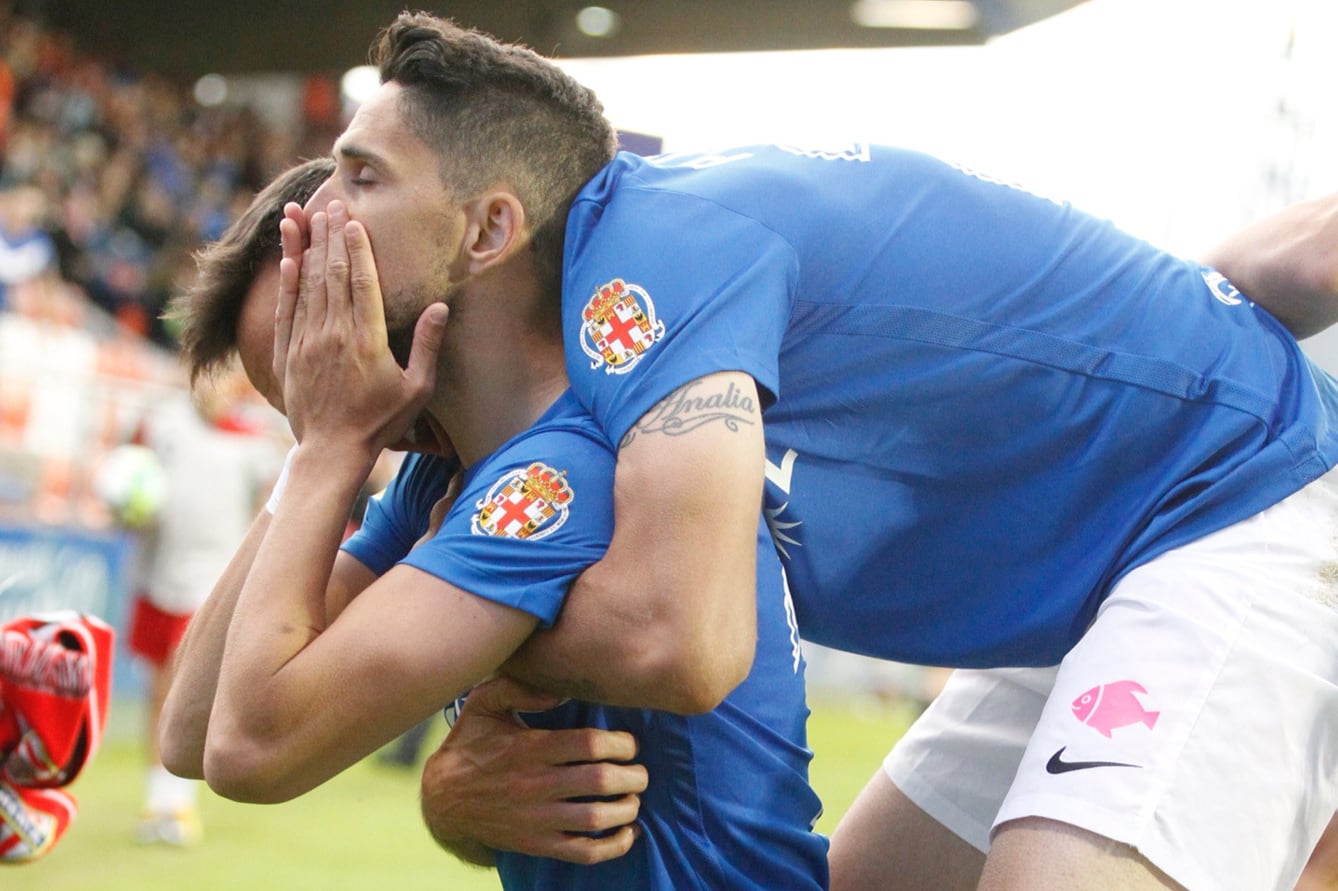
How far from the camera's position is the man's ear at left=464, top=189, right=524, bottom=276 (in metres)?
2.24

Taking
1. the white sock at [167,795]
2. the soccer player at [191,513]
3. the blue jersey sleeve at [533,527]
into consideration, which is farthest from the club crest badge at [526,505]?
the soccer player at [191,513]

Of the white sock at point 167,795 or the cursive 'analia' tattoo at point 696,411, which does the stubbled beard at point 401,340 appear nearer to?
the cursive 'analia' tattoo at point 696,411

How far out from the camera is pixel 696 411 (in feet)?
5.98

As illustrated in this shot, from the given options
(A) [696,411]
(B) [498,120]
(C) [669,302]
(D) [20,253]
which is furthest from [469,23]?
(A) [696,411]

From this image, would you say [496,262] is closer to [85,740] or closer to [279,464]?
[85,740]

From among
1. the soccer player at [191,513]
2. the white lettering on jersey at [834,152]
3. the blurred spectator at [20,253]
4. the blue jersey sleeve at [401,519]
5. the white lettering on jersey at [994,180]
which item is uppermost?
the white lettering on jersey at [834,152]

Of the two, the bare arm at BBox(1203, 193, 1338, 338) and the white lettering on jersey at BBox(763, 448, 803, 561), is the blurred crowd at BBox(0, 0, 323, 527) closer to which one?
the white lettering on jersey at BBox(763, 448, 803, 561)

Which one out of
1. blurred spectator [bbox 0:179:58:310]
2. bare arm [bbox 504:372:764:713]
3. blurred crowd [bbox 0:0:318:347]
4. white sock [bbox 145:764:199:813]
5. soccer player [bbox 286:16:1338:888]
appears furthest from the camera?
blurred crowd [bbox 0:0:318:347]

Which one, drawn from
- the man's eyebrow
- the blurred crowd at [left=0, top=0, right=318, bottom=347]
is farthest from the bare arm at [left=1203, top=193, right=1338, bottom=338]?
the blurred crowd at [left=0, top=0, right=318, bottom=347]

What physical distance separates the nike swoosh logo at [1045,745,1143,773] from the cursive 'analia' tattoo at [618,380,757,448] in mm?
703

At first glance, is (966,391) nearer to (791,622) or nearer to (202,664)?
(791,622)

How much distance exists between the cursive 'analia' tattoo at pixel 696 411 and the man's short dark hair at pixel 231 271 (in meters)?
1.04

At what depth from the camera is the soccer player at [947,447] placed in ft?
6.09

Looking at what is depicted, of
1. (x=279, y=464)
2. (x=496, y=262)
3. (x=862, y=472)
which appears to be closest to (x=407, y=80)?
(x=496, y=262)
